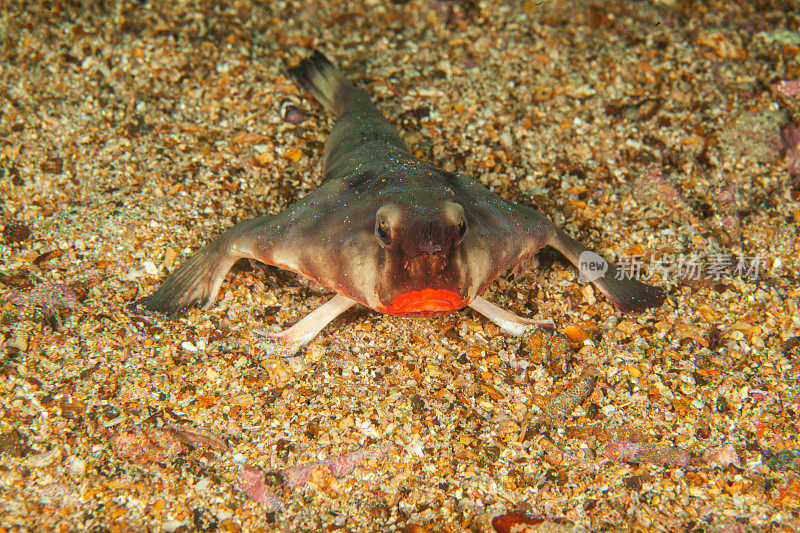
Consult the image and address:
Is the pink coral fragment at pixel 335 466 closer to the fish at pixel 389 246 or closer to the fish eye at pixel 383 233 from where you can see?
the fish at pixel 389 246

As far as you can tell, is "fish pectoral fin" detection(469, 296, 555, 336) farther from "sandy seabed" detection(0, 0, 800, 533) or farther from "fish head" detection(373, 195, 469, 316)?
"fish head" detection(373, 195, 469, 316)

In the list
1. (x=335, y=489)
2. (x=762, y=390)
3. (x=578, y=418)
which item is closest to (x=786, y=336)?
(x=762, y=390)

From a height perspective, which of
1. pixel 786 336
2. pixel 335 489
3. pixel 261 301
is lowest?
pixel 786 336

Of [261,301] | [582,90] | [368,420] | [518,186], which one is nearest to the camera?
[368,420]

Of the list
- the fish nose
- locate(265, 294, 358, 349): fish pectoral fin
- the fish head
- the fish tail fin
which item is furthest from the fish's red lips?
the fish tail fin

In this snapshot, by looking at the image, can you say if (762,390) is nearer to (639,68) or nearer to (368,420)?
(368,420)

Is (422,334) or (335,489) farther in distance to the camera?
(422,334)

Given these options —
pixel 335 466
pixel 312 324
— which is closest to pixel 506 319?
pixel 312 324
